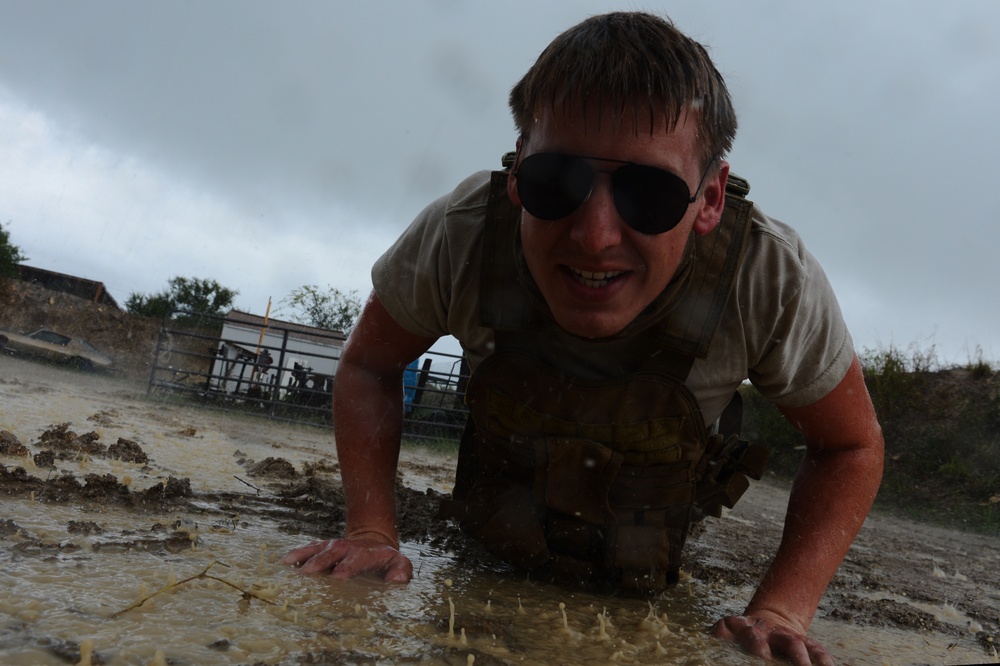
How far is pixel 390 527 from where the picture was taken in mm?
2508

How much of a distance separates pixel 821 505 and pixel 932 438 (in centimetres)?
1075

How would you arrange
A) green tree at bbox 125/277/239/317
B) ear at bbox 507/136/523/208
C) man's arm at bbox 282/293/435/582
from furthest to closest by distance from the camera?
1. green tree at bbox 125/277/239/317
2. man's arm at bbox 282/293/435/582
3. ear at bbox 507/136/523/208

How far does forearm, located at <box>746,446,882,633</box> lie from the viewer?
7.23 ft

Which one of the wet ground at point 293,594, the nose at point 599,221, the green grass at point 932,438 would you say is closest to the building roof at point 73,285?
the green grass at point 932,438

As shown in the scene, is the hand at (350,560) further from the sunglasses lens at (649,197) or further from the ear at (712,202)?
the ear at (712,202)

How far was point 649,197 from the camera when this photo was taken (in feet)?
6.28

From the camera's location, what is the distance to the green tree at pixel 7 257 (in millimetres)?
26250

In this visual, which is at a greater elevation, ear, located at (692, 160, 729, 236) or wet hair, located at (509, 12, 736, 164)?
wet hair, located at (509, 12, 736, 164)

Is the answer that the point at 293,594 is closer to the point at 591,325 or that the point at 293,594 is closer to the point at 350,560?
the point at 350,560

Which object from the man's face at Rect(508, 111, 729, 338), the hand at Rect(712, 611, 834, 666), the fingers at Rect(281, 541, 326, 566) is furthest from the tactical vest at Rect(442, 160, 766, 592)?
the fingers at Rect(281, 541, 326, 566)

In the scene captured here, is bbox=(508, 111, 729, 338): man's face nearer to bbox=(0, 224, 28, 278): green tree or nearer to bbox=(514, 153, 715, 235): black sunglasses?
bbox=(514, 153, 715, 235): black sunglasses

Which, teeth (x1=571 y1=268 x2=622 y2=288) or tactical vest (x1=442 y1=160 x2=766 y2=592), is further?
tactical vest (x1=442 y1=160 x2=766 y2=592)

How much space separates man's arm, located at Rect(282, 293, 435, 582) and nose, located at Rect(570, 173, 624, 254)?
2.98 ft

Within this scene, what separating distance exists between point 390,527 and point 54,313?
27.1 meters
